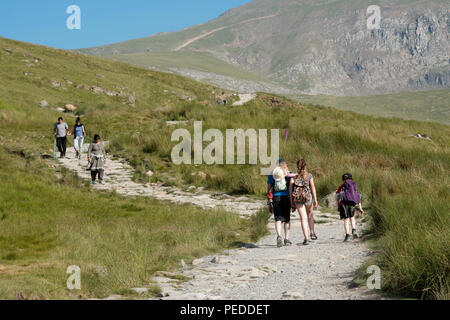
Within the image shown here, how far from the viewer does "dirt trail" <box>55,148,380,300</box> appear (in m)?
6.60

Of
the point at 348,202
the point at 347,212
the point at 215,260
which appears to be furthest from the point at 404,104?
the point at 215,260

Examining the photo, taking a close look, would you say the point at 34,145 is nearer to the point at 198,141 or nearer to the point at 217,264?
the point at 198,141

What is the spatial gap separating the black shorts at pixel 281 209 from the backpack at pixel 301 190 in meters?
0.21

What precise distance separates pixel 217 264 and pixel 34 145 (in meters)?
18.5

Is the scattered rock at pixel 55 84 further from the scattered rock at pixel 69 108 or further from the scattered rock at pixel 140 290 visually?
the scattered rock at pixel 140 290

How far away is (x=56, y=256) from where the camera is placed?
9375mm

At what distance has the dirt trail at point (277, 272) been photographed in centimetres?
660

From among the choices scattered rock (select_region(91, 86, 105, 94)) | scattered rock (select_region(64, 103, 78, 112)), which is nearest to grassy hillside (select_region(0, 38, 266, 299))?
scattered rock (select_region(64, 103, 78, 112))

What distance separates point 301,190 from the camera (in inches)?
426

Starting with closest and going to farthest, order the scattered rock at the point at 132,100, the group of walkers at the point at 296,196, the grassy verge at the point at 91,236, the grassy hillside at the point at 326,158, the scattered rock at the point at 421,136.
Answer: the grassy hillside at the point at 326,158
the grassy verge at the point at 91,236
the group of walkers at the point at 296,196
the scattered rock at the point at 421,136
the scattered rock at the point at 132,100

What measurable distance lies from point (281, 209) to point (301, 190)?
0.58 meters

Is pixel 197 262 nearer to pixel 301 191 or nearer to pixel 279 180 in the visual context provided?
pixel 279 180

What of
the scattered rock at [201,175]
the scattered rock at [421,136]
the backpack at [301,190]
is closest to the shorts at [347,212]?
the backpack at [301,190]
